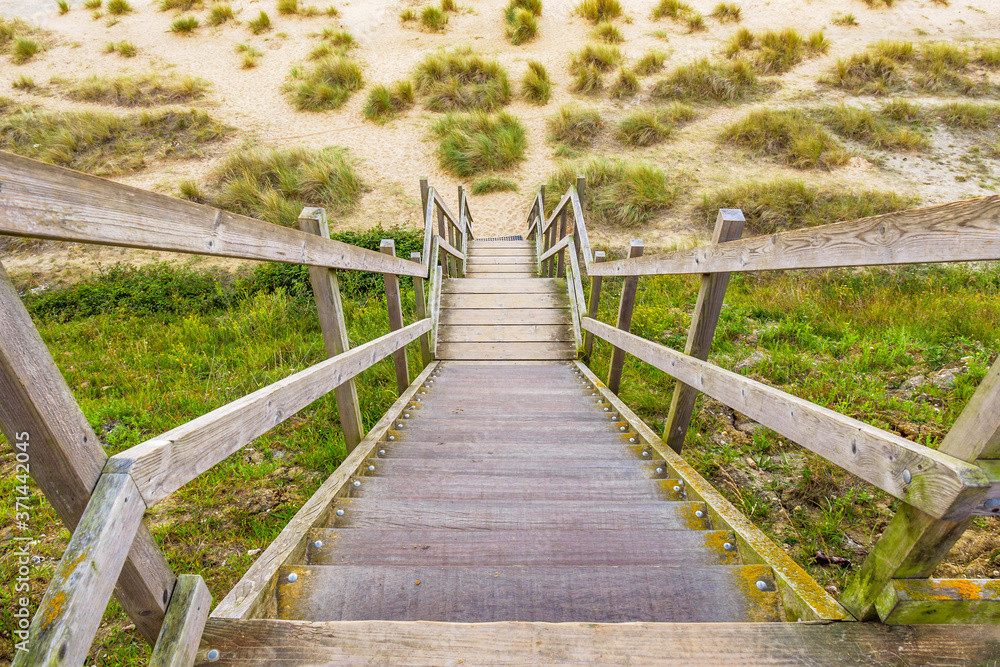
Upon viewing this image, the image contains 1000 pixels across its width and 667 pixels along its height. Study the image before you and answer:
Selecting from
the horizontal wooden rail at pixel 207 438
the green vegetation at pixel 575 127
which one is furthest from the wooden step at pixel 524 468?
the green vegetation at pixel 575 127

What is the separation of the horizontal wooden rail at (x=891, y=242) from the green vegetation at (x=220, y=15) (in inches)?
936

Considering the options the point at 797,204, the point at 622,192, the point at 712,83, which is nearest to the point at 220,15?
the point at 622,192

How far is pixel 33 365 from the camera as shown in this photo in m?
0.79

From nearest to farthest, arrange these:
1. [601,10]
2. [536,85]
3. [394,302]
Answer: [394,302]
[536,85]
[601,10]

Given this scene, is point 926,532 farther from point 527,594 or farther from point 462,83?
point 462,83

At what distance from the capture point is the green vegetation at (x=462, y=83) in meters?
14.4

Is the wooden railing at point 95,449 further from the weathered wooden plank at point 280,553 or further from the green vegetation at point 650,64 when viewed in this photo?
the green vegetation at point 650,64

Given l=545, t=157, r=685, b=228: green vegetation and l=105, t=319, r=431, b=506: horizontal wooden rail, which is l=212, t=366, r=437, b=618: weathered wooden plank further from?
l=545, t=157, r=685, b=228: green vegetation

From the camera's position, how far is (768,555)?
1428 mm

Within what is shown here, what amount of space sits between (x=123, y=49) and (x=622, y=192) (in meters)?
19.2

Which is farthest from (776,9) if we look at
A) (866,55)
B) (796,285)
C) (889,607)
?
(889,607)

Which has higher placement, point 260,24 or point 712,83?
point 260,24

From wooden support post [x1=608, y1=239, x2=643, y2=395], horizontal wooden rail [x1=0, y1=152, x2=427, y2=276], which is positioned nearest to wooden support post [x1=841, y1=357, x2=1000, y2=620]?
horizontal wooden rail [x1=0, y1=152, x2=427, y2=276]

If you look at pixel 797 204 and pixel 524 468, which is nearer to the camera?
pixel 524 468
